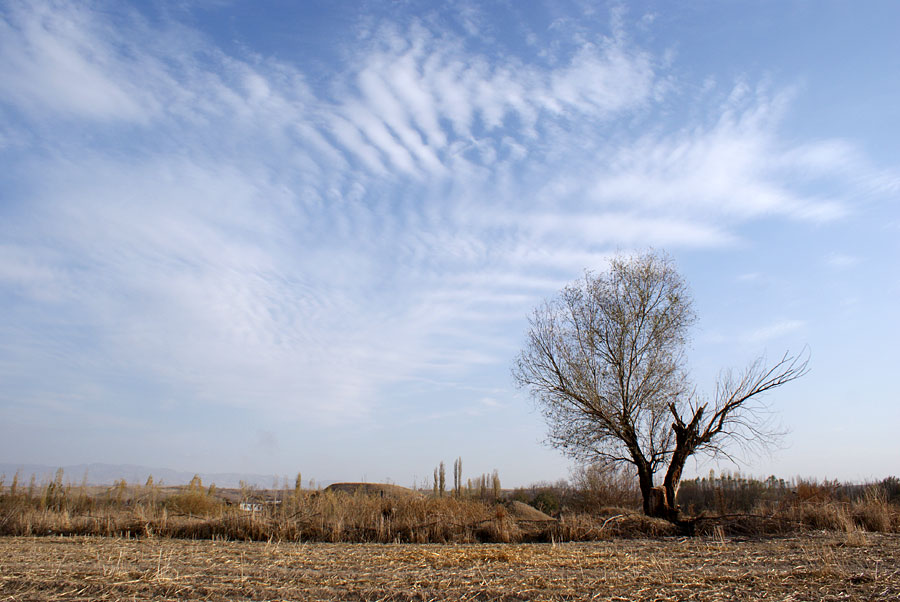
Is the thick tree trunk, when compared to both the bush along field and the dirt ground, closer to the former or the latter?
the bush along field

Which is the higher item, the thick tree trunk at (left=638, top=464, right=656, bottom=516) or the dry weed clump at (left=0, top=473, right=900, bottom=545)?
the thick tree trunk at (left=638, top=464, right=656, bottom=516)

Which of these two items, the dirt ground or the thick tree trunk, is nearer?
the dirt ground

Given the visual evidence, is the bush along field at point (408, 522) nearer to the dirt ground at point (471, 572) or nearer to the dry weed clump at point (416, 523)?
the dry weed clump at point (416, 523)

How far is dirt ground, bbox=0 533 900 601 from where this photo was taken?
6.05m

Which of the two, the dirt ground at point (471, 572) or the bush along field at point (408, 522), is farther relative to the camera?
the bush along field at point (408, 522)

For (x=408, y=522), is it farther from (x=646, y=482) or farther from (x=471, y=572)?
(x=646, y=482)

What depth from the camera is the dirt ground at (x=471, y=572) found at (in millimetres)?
6051

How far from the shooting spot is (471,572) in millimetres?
7688

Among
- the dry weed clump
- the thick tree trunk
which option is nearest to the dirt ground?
the dry weed clump

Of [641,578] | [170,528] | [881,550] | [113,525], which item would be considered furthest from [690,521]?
[113,525]

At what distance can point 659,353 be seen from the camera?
66.4ft

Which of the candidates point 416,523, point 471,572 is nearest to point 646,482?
point 416,523

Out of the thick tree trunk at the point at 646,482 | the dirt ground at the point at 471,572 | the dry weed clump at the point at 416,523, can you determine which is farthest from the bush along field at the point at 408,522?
the dirt ground at the point at 471,572

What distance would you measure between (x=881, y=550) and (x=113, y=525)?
16.6 m
